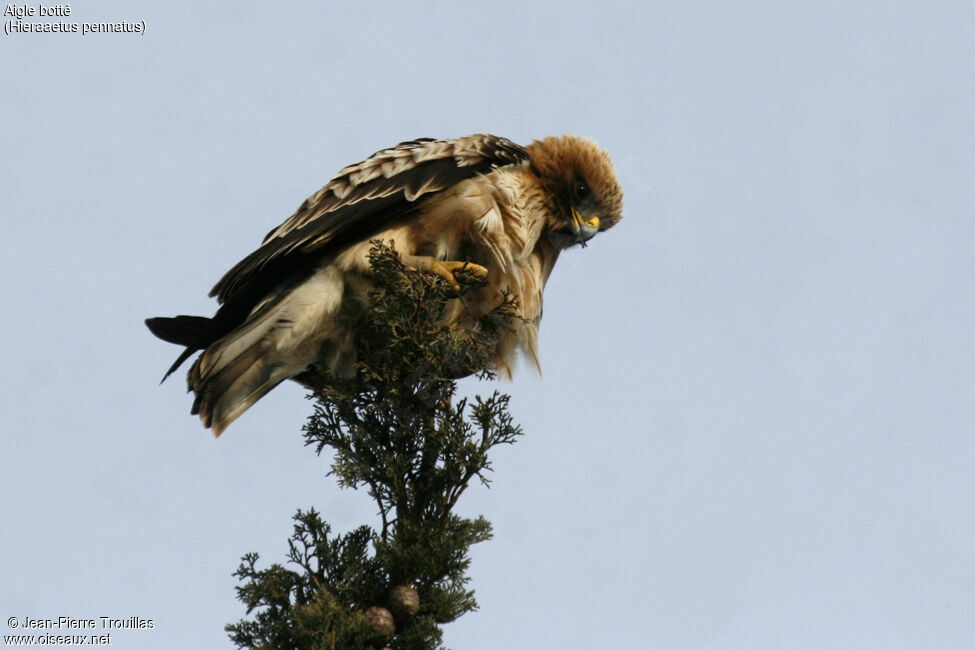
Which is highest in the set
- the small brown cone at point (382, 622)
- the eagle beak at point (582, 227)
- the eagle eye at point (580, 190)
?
the eagle eye at point (580, 190)

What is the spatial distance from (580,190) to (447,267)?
4.03 ft

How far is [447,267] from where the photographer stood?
5.58m

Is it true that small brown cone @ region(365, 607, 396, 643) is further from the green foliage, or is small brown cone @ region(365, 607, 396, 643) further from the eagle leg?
the eagle leg

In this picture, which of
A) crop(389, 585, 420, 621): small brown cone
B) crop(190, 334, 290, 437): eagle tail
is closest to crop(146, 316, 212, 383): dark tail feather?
crop(190, 334, 290, 437): eagle tail

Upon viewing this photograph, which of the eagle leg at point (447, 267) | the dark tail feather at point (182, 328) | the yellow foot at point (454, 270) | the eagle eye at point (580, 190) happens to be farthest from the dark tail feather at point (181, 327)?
the eagle eye at point (580, 190)

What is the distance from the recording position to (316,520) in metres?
4.31

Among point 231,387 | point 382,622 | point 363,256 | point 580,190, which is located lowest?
point 382,622

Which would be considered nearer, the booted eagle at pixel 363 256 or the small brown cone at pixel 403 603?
the small brown cone at pixel 403 603

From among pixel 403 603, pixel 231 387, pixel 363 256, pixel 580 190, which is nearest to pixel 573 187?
pixel 580 190

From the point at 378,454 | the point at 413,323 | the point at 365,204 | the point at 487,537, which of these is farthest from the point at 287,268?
the point at 487,537

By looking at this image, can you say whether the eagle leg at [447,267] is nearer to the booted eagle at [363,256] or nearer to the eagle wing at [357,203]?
the booted eagle at [363,256]

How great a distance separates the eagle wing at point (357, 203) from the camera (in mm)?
5711

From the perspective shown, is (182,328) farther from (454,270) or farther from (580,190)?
(580,190)

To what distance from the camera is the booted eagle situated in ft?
18.2
